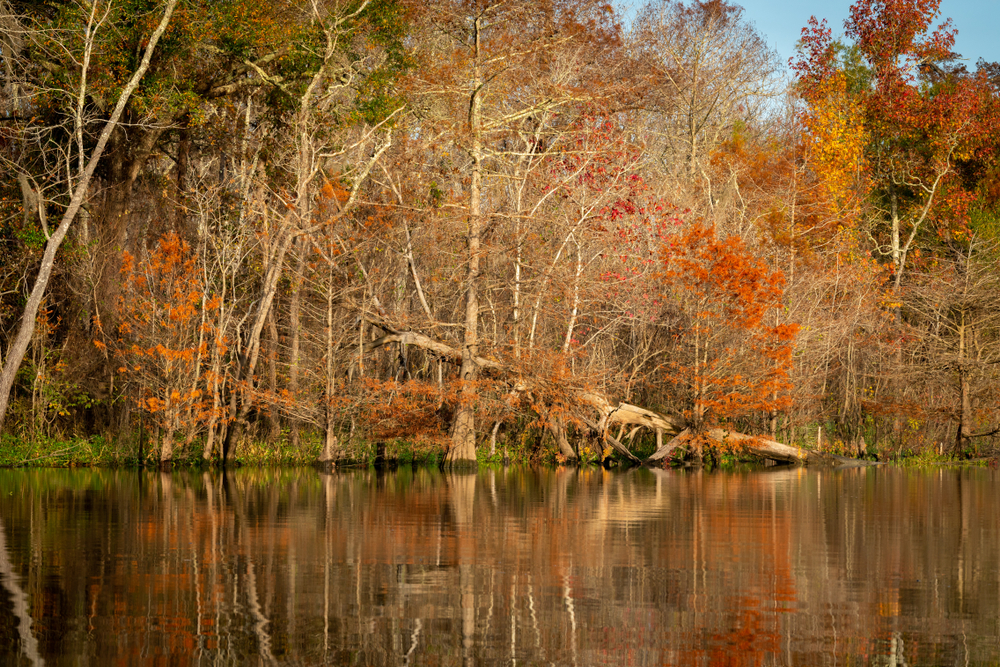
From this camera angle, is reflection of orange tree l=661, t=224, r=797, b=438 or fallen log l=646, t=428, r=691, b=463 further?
fallen log l=646, t=428, r=691, b=463

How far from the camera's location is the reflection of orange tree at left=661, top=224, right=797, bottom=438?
26.2m

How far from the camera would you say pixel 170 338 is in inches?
885

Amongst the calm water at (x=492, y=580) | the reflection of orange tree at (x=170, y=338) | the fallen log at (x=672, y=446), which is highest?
Answer: the reflection of orange tree at (x=170, y=338)

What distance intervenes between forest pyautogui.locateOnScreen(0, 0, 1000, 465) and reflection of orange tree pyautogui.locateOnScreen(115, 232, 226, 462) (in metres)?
0.08

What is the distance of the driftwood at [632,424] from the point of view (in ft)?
83.3

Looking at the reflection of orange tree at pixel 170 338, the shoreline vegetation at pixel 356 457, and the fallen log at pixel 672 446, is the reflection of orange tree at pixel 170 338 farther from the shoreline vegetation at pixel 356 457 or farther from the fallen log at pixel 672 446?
the fallen log at pixel 672 446

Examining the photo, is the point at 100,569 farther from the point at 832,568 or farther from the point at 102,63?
the point at 102,63

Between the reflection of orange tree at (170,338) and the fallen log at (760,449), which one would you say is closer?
the reflection of orange tree at (170,338)

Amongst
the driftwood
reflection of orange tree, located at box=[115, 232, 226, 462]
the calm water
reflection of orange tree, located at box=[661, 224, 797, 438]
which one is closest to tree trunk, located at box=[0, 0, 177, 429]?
reflection of orange tree, located at box=[115, 232, 226, 462]

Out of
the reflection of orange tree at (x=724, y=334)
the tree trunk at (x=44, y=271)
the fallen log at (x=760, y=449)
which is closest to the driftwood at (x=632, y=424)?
the fallen log at (x=760, y=449)

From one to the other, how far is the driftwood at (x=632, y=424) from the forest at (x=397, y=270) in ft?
0.31

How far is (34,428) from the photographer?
2420 cm

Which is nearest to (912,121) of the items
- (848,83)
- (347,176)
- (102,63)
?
(848,83)

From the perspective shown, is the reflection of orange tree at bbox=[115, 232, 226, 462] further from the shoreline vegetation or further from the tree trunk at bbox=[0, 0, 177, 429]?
the tree trunk at bbox=[0, 0, 177, 429]
